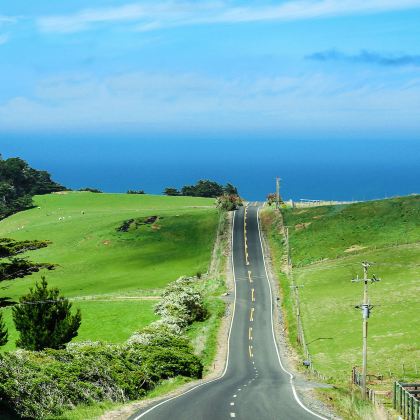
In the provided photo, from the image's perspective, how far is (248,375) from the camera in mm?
54312

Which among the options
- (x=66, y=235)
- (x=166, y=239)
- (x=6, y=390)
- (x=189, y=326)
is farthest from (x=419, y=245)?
(x=6, y=390)

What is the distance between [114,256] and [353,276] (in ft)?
157

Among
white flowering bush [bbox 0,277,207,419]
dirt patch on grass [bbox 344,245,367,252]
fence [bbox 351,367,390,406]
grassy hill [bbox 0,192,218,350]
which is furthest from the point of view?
dirt patch on grass [bbox 344,245,367,252]

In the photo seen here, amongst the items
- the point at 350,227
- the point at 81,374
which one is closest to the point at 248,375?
the point at 81,374

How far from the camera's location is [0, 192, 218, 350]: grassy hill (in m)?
79.6

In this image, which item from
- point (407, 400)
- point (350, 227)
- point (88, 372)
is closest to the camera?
point (407, 400)

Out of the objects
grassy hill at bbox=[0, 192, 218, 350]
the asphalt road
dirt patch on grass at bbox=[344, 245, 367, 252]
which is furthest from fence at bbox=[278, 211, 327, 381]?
grassy hill at bbox=[0, 192, 218, 350]

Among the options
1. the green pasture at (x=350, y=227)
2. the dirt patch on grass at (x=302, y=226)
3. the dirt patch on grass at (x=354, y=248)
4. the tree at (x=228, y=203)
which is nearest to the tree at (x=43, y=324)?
the green pasture at (x=350, y=227)

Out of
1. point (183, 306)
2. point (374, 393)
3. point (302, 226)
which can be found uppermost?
point (302, 226)

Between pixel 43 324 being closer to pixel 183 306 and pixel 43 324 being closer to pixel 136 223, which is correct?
pixel 183 306

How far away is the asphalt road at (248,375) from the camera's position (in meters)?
32.7

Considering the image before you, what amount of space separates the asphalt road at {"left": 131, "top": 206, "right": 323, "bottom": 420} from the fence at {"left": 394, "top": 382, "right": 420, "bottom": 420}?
530cm

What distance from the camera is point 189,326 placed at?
76750mm

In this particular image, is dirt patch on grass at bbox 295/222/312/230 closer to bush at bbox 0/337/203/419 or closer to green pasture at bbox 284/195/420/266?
green pasture at bbox 284/195/420/266
